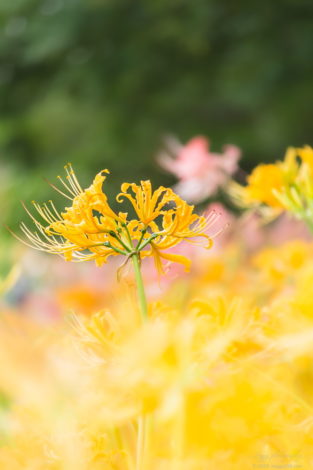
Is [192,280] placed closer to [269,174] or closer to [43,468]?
[269,174]

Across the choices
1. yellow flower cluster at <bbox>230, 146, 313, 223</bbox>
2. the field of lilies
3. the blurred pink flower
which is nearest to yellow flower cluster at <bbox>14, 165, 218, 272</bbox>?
the field of lilies

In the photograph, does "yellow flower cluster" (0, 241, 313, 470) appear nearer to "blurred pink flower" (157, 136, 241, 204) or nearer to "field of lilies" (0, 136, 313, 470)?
"field of lilies" (0, 136, 313, 470)

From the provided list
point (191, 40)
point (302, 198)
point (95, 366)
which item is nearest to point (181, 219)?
point (95, 366)

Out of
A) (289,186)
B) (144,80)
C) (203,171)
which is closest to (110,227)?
(289,186)

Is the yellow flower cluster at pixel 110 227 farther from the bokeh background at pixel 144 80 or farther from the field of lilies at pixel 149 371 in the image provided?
the bokeh background at pixel 144 80

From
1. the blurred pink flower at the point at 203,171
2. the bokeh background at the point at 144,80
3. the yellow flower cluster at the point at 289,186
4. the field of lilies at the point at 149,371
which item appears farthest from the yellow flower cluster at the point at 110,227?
the bokeh background at the point at 144,80
